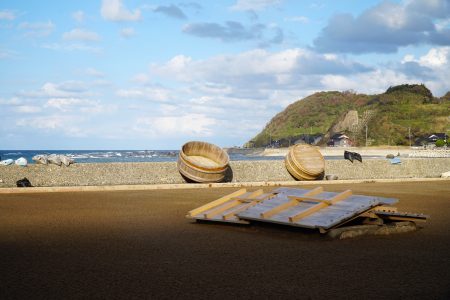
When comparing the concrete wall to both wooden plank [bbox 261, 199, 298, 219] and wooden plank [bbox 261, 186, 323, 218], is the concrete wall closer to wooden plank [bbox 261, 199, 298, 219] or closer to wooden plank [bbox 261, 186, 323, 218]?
wooden plank [bbox 261, 186, 323, 218]

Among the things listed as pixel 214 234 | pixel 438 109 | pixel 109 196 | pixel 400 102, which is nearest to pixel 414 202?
pixel 214 234

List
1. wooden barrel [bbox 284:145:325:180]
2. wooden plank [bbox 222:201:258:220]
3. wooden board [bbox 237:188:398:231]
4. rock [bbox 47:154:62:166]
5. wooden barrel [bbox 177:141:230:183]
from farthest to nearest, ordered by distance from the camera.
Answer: wooden barrel [bbox 284:145:325:180] → rock [bbox 47:154:62:166] → wooden barrel [bbox 177:141:230:183] → wooden plank [bbox 222:201:258:220] → wooden board [bbox 237:188:398:231]

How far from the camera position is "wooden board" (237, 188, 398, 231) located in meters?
8.38

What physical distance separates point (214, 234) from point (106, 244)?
1.86 meters

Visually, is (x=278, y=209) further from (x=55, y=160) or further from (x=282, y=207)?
(x=55, y=160)

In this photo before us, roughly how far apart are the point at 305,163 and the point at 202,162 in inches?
188

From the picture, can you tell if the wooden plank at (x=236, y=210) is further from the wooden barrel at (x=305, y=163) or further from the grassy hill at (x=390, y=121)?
the grassy hill at (x=390, y=121)

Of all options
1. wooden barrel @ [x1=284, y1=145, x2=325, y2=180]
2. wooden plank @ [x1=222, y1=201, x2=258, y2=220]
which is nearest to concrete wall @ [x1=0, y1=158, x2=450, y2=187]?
wooden barrel @ [x1=284, y1=145, x2=325, y2=180]

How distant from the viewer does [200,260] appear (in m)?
6.48

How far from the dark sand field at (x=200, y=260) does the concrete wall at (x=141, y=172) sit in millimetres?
8749

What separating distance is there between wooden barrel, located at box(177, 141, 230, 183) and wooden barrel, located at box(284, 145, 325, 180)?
347 cm

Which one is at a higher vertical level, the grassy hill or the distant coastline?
the grassy hill

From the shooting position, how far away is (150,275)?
5.66 metres

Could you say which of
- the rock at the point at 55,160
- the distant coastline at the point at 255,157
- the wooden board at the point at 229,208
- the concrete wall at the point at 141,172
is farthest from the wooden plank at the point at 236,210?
the distant coastline at the point at 255,157
